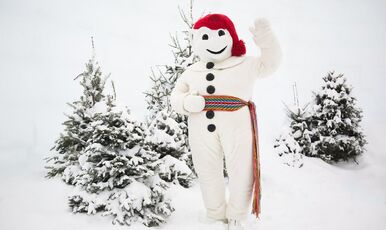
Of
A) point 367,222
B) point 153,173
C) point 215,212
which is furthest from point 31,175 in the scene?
point 367,222

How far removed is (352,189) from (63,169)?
15.6ft

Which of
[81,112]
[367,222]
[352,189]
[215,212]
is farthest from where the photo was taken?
[352,189]

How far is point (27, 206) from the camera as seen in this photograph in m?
3.19

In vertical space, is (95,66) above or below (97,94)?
above

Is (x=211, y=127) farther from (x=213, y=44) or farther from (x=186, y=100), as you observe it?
(x=213, y=44)

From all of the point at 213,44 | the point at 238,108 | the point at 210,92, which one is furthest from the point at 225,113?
the point at 213,44

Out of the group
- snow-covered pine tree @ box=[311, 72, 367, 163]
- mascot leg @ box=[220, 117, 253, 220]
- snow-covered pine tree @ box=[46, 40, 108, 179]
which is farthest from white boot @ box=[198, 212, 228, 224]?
snow-covered pine tree @ box=[311, 72, 367, 163]

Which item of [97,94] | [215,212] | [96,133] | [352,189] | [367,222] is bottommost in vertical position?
[352,189]

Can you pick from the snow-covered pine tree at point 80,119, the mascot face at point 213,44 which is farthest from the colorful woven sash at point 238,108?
the snow-covered pine tree at point 80,119

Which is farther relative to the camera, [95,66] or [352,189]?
[352,189]

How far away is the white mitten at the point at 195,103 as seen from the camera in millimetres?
2928

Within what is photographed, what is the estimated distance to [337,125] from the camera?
7.05 meters

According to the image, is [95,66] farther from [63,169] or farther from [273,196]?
[273,196]

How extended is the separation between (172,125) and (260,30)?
2252 mm
